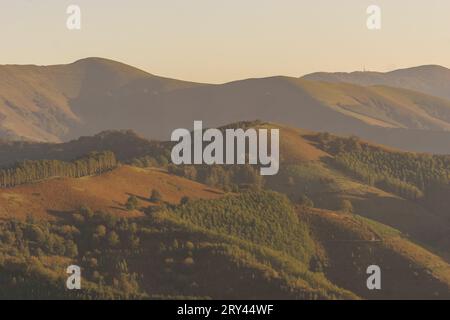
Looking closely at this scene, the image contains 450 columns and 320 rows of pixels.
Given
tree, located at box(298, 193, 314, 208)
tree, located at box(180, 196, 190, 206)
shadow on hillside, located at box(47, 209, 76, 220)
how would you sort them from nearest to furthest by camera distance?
shadow on hillside, located at box(47, 209, 76, 220) → tree, located at box(180, 196, 190, 206) → tree, located at box(298, 193, 314, 208)

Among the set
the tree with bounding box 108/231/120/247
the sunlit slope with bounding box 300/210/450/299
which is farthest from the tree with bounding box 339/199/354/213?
the tree with bounding box 108/231/120/247

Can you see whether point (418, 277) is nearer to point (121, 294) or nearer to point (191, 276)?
point (191, 276)

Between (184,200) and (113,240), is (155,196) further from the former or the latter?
(113,240)

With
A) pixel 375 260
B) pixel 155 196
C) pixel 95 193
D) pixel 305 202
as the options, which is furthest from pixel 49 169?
pixel 375 260

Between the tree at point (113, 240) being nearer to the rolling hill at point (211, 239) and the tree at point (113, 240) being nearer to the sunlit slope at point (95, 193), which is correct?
the rolling hill at point (211, 239)

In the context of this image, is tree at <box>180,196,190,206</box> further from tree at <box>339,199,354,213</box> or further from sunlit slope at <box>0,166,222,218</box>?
tree at <box>339,199,354,213</box>

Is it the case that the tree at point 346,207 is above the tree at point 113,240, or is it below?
above

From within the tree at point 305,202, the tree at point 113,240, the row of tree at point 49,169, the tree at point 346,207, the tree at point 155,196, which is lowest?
the tree at point 113,240

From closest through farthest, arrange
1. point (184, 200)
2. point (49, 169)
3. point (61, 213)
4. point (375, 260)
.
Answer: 1. point (61, 213)
2. point (375, 260)
3. point (184, 200)
4. point (49, 169)

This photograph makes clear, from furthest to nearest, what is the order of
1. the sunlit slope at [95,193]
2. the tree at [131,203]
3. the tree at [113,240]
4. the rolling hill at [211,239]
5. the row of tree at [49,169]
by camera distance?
1. the row of tree at [49,169]
2. the tree at [131,203]
3. the sunlit slope at [95,193]
4. the tree at [113,240]
5. the rolling hill at [211,239]

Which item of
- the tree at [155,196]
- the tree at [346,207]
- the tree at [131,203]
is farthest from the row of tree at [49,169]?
the tree at [346,207]

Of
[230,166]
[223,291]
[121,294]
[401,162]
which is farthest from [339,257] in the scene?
[401,162]

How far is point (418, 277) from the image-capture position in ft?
358

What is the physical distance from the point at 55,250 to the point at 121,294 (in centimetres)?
1609
